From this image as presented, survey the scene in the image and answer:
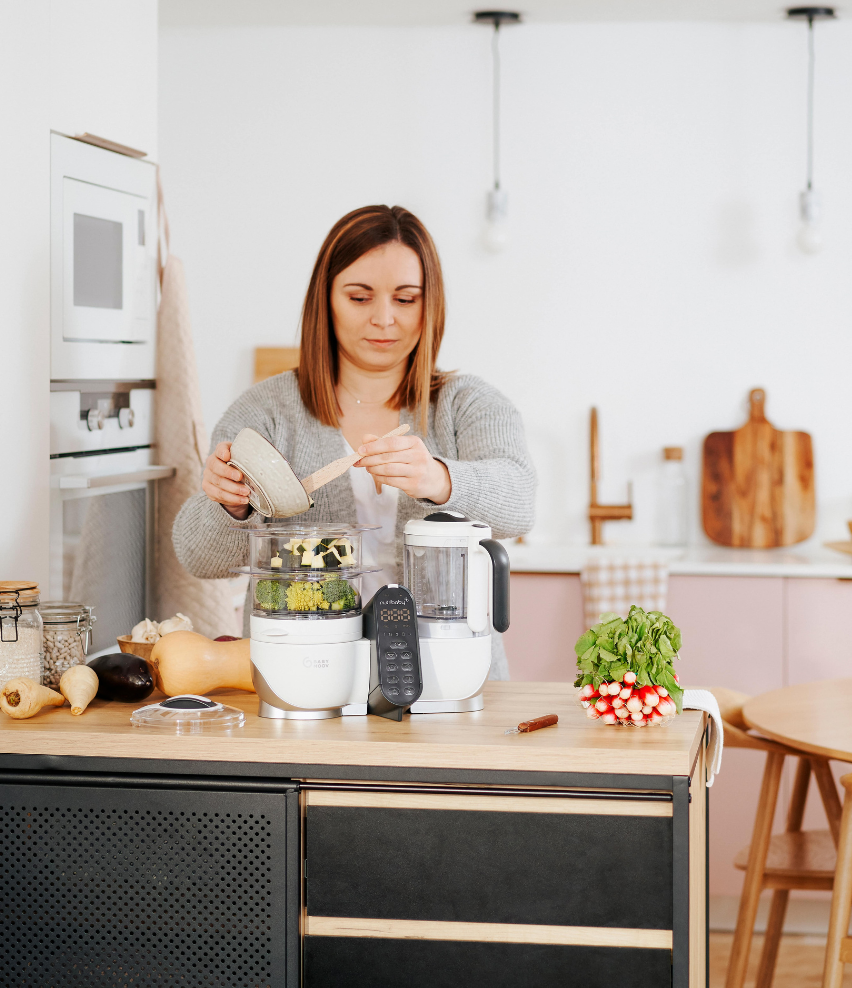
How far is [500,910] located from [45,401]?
50.9 inches

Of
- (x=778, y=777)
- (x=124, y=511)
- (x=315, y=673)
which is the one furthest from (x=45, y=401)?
(x=778, y=777)

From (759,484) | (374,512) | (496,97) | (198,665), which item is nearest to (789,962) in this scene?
(759,484)

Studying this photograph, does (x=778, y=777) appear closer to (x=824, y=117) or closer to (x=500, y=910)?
(x=500, y=910)

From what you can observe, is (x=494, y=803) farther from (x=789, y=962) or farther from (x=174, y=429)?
(x=789, y=962)

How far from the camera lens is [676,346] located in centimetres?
368

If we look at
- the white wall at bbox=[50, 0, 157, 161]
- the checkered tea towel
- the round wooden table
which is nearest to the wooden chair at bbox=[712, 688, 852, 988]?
the round wooden table

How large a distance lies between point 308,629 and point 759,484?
8.13 ft

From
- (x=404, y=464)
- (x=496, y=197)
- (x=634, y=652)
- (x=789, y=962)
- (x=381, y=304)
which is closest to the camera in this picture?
(x=634, y=652)

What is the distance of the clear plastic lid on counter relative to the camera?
57.4 inches

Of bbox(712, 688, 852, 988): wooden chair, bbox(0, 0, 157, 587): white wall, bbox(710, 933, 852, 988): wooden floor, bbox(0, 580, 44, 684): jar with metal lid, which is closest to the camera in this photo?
bbox(0, 580, 44, 684): jar with metal lid

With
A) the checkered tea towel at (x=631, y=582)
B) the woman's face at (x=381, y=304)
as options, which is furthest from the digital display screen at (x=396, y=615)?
the checkered tea towel at (x=631, y=582)

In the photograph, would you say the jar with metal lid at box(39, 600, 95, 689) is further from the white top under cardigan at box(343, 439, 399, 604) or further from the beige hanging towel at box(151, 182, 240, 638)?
the beige hanging towel at box(151, 182, 240, 638)

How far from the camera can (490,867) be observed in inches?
53.1

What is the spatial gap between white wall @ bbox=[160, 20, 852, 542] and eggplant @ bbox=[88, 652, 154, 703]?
89.1 inches
